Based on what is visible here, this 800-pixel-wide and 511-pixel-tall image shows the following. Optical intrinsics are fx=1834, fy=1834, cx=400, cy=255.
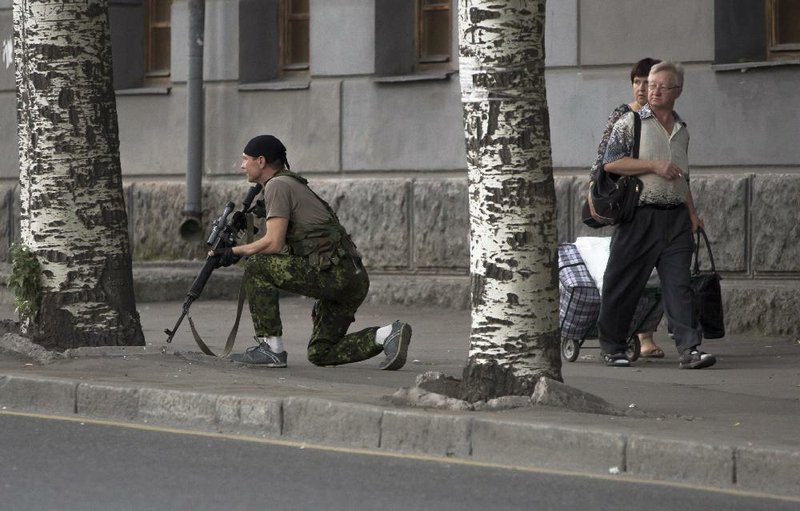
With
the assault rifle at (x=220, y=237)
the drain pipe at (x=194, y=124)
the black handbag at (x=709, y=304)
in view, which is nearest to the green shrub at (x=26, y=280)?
the assault rifle at (x=220, y=237)

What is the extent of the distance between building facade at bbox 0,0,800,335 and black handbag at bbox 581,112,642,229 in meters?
2.63

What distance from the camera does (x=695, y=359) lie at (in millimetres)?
11297

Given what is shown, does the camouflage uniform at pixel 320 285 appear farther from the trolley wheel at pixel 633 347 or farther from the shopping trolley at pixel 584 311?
the trolley wheel at pixel 633 347

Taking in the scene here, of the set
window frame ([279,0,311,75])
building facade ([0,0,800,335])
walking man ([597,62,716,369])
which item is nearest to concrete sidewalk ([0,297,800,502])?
walking man ([597,62,716,369])

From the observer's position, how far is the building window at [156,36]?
18.5 m

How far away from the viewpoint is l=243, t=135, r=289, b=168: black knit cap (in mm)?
11164

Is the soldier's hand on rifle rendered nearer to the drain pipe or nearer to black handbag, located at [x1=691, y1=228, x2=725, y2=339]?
black handbag, located at [x1=691, y1=228, x2=725, y2=339]

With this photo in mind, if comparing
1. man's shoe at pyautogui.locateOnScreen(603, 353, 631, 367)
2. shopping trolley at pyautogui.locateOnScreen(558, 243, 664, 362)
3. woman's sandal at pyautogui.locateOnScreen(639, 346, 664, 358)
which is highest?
shopping trolley at pyautogui.locateOnScreen(558, 243, 664, 362)

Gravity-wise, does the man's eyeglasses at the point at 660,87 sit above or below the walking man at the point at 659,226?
above

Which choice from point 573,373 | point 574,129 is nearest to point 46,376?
point 573,373

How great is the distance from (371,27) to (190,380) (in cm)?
691

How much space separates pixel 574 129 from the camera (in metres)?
15.1

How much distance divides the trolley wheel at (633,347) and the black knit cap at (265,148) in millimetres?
2616

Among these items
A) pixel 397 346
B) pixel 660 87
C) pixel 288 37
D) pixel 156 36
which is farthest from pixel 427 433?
pixel 156 36
